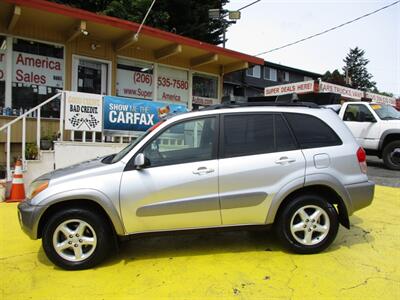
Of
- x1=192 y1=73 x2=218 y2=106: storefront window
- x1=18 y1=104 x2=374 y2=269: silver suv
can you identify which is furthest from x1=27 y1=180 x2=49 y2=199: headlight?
x1=192 y1=73 x2=218 y2=106: storefront window

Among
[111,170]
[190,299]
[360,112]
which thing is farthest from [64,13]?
[360,112]

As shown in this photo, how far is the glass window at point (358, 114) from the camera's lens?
11078 millimetres

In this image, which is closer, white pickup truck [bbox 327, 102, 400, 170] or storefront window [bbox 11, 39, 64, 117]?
storefront window [bbox 11, 39, 64, 117]

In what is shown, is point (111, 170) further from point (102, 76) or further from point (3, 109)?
point (102, 76)

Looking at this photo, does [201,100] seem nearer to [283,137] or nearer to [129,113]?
[129,113]

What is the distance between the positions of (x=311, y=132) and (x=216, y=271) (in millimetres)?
2008

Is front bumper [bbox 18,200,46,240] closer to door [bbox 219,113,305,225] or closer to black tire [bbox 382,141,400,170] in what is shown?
door [bbox 219,113,305,225]

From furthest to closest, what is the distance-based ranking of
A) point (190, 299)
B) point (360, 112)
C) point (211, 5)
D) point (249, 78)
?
point (249, 78)
point (211, 5)
point (360, 112)
point (190, 299)

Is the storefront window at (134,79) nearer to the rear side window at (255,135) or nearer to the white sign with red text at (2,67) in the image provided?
the white sign with red text at (2,67)

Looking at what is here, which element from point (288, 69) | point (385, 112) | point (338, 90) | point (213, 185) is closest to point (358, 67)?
point (288, 69)

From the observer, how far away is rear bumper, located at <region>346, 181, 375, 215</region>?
439cm

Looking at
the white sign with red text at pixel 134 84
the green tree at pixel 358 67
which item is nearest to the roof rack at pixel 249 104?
the white sign with red text at pixel 134 84

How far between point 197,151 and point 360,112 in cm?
876

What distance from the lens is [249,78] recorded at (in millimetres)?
33500
